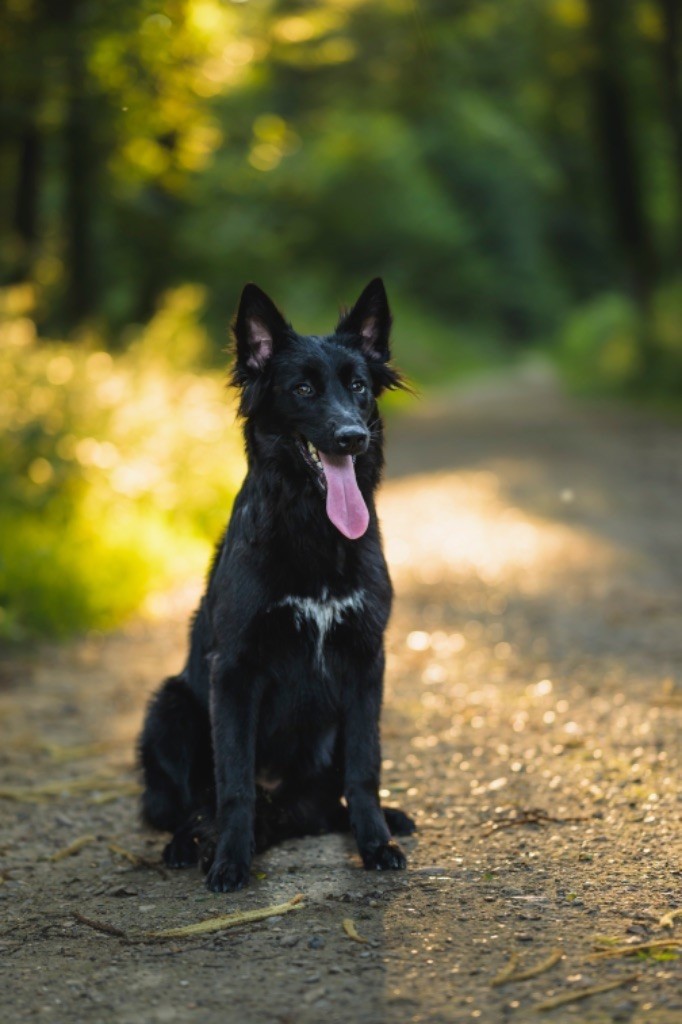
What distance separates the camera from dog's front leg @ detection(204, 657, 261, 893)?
13.3ft

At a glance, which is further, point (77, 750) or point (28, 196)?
point (28, 196)

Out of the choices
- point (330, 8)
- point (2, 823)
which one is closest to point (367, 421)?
point (2, 823)

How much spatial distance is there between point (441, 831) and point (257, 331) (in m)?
1.88

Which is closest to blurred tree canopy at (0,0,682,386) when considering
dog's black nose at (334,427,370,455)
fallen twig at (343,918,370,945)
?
dog's black nose at (334,427,370,455)

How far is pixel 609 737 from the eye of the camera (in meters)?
5.38

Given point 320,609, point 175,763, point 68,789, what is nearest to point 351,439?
point 320,609

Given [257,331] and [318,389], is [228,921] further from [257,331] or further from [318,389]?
[257,331]

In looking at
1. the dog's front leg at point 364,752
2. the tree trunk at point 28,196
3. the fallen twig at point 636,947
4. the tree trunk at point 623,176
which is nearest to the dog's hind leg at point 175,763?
the dog's front leg at point 364,752

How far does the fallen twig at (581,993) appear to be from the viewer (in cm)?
292

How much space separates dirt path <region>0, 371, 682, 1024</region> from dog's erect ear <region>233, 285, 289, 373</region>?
170 cm

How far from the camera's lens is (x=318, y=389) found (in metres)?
4.21

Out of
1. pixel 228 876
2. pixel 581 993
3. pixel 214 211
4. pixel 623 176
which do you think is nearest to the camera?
pixel 581 993

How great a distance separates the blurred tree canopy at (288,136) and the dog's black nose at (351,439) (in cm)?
782

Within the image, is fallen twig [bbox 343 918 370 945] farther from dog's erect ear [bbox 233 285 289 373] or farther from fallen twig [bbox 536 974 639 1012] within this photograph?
dog's erect ear [bbox 233 285 289 373]
